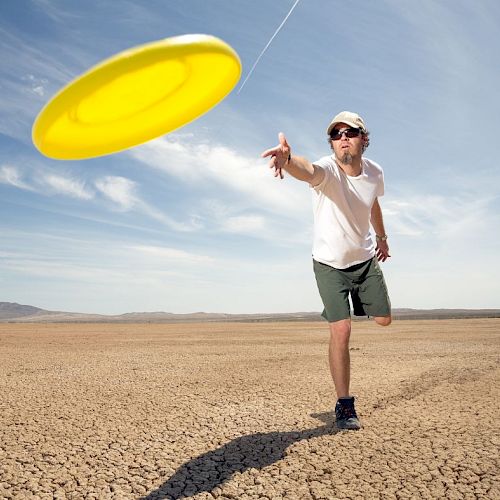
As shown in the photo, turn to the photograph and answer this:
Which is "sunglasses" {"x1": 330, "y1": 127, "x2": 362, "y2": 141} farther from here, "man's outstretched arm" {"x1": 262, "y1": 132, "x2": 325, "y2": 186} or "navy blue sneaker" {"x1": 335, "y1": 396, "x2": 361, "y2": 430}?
"navy blue sneaker" {"x1": 335, "y1": 396, "x2": 361, "y2": 430}

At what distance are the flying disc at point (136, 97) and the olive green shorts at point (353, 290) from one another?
1538 mm

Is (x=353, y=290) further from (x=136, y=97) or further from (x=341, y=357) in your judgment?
(x=136, y=97)

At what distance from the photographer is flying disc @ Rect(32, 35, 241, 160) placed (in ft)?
6.54

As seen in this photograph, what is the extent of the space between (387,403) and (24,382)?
3.90m

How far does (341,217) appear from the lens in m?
3.44

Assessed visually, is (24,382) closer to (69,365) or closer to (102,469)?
(69,365)

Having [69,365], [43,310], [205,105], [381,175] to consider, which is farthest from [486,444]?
[43,310]

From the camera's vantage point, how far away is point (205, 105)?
2.66 metres

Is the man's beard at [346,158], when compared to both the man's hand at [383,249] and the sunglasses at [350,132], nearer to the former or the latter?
the sunglasses at [350,132]

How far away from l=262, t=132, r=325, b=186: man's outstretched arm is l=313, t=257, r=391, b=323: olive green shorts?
2.58ft

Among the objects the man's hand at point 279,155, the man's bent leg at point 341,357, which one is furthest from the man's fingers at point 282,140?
the man's bent leg at point 341,357

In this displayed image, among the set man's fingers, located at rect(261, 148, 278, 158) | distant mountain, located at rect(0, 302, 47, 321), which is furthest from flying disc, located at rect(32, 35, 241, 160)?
distant mountain, located at rect(0, 302, 47, 321)

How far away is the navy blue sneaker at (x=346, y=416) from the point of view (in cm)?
322

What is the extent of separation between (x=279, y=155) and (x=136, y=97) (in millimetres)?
862
